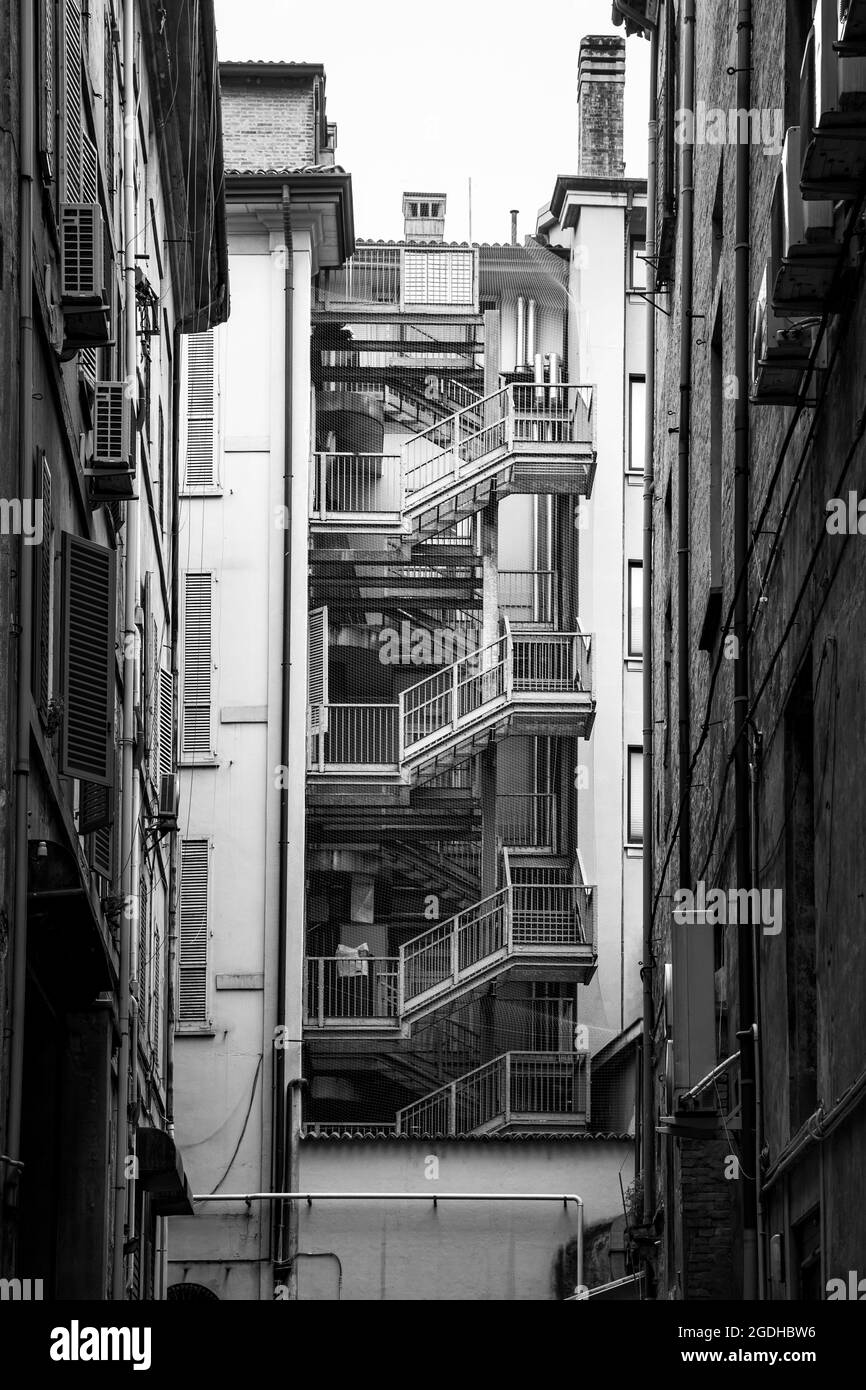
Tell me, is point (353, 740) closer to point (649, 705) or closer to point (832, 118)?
point (649, 705)

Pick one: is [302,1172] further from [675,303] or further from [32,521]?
[32,521]

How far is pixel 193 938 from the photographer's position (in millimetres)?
31141

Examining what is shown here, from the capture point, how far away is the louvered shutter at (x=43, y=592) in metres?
11.7

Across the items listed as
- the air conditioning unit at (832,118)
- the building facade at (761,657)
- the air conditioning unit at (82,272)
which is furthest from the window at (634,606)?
the air conditioning unit at (832,118)

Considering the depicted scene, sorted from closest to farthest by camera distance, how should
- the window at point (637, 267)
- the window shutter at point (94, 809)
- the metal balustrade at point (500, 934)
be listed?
the window shutter at point (94, 809) < the metal balustrade at point (500, 934) < the window at point (637, 267)

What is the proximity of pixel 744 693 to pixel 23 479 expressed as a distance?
4936mm

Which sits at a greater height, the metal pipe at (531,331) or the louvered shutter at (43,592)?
the metal pipe at (531,331)

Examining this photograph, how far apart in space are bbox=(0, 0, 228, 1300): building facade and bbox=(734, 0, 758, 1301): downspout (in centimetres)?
384

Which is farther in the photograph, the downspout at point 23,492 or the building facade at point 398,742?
the building facade at point 398,742

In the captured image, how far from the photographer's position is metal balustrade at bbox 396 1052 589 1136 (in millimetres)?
31438

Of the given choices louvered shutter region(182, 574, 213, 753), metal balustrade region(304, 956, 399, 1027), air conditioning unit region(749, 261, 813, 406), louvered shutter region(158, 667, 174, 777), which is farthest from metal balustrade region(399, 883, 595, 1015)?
air conditioning unit region(749, 261, 813, 406)

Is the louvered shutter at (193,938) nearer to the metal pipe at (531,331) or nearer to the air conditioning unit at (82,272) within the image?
the metal pipe at (531,331)

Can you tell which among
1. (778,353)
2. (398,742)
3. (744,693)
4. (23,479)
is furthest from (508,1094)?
(778,353)

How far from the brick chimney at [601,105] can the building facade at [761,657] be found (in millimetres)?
13829
